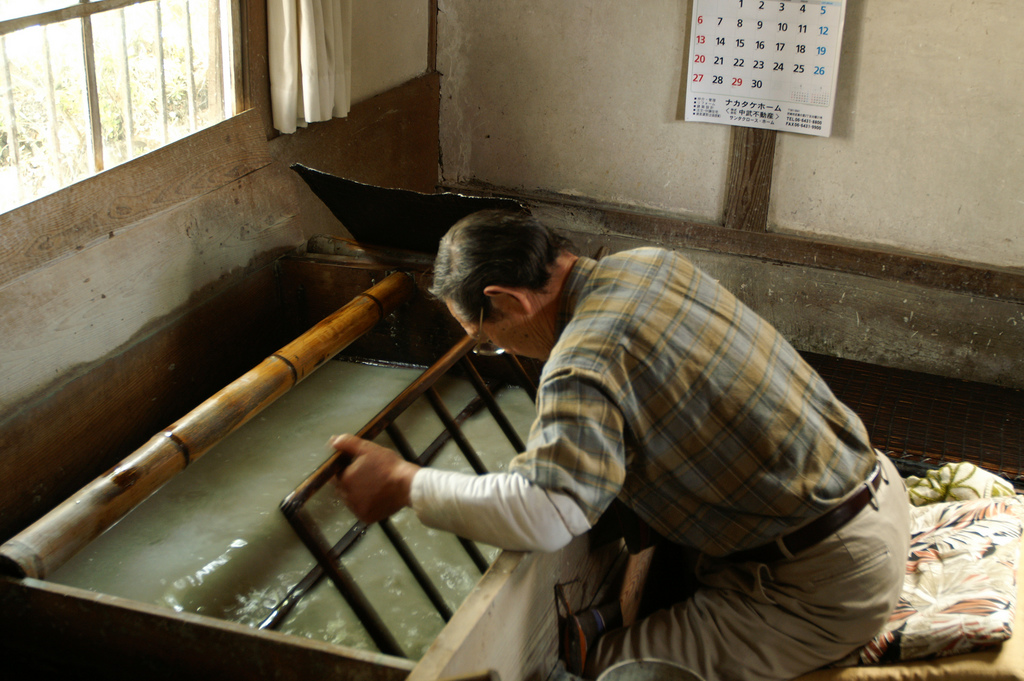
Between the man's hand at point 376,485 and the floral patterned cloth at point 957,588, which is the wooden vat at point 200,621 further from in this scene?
the floral patterned cloth at point 957,588

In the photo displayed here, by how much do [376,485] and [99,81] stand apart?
1.75 m

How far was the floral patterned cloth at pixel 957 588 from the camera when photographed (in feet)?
6.51

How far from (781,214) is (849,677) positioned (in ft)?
9.23

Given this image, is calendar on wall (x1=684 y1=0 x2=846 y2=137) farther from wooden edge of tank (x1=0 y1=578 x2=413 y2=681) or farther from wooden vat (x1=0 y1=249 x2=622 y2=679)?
wooden edge of tank (x1=0 y1=578 x2=413 y2=681)

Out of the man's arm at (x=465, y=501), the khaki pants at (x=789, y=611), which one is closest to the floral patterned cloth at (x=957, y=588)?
the khaki pants at (x=789, y=611)

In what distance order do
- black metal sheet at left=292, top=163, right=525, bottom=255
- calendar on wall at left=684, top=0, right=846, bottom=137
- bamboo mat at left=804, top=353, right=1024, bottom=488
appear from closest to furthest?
black metal sheet at left=292, top=163, right=525, bottom=255, bamboo mat at left=804, top=353, right=1024, bottom=488, calendar on wall at left=684, top=0, right=846, bottom=137

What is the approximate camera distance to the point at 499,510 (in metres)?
1.57

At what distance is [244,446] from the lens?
2.93 m

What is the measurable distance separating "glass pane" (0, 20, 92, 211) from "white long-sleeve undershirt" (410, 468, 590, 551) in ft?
5.18

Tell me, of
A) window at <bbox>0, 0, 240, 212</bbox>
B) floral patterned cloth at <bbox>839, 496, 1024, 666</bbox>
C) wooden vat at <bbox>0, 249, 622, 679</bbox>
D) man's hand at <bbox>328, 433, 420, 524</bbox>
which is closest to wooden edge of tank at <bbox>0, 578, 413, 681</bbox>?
wooden vat at <bbox>0, 249, 622, 679</bbox>

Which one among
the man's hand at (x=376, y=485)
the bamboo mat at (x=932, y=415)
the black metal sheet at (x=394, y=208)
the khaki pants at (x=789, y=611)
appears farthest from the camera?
the bamboo mat at (x=932, y=415)

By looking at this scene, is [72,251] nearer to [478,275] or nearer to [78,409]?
[78,409]

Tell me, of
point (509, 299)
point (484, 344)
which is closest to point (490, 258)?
point (509, 299)

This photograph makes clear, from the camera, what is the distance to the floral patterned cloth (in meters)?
1.99
